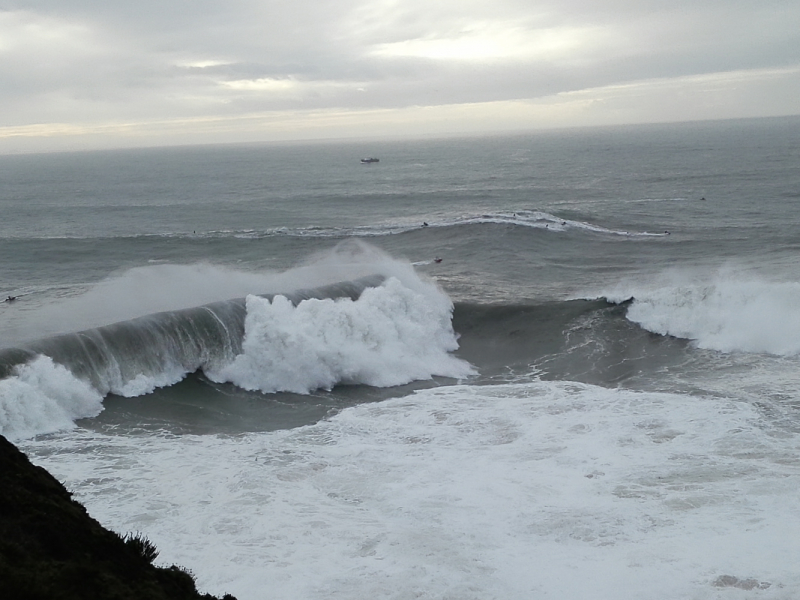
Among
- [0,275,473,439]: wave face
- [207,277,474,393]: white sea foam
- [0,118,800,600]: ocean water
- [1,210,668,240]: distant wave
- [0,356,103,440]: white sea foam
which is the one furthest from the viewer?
[1,210,668,240]: distant wave

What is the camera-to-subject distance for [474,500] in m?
13.3

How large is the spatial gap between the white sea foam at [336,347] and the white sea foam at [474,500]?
392cm

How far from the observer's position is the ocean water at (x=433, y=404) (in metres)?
11.4

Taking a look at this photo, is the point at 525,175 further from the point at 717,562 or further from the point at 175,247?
the point at 717,562

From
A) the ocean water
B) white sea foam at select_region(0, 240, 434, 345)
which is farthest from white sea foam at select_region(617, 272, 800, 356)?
white sea foam at select_region(0, 240, 434, 345)

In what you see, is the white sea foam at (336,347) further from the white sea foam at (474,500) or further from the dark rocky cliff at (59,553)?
the dark rocky cliff at (59,553)

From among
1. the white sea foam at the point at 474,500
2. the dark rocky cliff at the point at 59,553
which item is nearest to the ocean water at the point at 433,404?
the white sea foam at the point at 474,500

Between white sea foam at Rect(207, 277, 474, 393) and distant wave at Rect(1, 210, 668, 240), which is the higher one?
distant wave at Rect(1, 210, 668, 240)

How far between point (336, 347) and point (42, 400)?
846cm

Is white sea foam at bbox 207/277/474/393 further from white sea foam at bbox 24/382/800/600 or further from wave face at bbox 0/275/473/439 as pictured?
white sea foam at bbox 24/382/800/600

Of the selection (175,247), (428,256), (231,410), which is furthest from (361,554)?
(175,247)

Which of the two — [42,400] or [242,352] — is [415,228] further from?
[42,400]

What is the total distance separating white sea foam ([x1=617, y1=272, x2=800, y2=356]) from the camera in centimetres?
2353

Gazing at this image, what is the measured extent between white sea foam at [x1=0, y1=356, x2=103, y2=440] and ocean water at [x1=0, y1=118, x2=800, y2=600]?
0.06 metres
